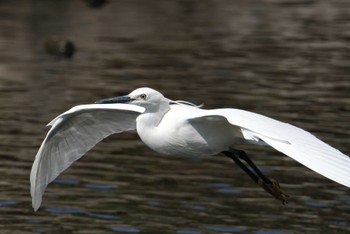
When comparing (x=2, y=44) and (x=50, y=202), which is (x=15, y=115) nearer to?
(x=50, y=202)

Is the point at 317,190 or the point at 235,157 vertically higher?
the point at 235,157

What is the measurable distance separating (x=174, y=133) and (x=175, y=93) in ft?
35.3

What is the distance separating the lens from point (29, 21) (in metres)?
31.5

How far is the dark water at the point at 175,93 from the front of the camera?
1320cm

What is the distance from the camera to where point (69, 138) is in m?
11.5

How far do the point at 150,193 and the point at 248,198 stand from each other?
4.32 ft

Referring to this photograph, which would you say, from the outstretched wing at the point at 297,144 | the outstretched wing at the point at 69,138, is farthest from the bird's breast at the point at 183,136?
the outstretched wing at the point at 297,144

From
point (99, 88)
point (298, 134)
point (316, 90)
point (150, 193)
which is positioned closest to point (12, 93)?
point (99, 88)

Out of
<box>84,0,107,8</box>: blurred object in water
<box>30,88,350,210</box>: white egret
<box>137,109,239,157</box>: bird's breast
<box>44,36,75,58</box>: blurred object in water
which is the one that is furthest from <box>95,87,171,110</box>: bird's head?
<box>84,0,107,8</box>: blurred object in water

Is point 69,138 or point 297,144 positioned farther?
point 69,138

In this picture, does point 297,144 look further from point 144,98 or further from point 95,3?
point 95,3

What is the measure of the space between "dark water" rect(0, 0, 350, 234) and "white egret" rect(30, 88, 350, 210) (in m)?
1.41

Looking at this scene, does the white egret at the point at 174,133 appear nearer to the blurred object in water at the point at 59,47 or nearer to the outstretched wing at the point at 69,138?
the outstretched wing at the point at 69,138

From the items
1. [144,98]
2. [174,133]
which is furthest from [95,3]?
[174,133]
